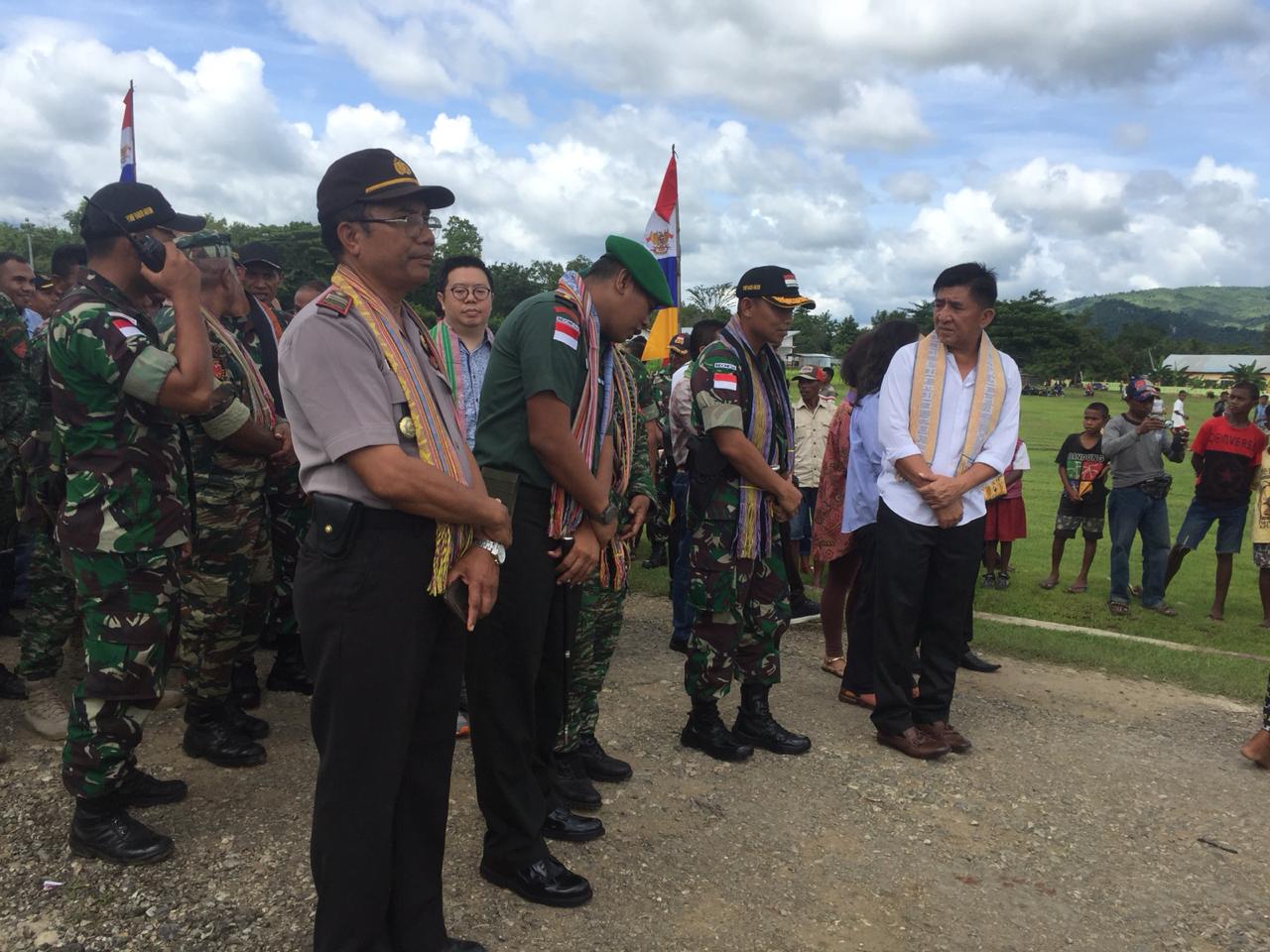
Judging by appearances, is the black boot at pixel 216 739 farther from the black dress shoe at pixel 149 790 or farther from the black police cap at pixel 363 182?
the black police cap at pixel 363 182

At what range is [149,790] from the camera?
132 inches

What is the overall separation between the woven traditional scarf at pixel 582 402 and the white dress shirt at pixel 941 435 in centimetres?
181

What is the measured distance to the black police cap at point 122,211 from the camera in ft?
9.95

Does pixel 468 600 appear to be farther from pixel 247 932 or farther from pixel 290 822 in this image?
pixel 290 822

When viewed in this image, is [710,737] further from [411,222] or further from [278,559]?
[411,222]

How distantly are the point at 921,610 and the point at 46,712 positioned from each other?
4.20 m

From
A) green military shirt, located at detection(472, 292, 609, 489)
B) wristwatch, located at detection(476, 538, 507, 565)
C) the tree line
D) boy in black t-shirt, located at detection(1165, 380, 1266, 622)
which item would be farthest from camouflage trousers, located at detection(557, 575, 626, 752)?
the tree line

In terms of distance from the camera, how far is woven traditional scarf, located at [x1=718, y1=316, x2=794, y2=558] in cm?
402

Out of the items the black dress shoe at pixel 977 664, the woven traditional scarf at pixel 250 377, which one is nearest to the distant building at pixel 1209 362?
the black dress shoe at pixel 977 664

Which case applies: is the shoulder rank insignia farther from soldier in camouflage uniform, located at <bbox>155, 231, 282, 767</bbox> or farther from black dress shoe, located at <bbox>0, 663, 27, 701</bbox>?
black dress shoe, located at <bbox>0, 663, 27, 701</bbox>

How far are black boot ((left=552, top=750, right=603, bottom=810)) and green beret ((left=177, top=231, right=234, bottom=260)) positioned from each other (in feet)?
8.84

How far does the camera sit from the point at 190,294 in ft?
9.97

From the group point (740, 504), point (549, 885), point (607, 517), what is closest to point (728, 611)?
point (740, 504)

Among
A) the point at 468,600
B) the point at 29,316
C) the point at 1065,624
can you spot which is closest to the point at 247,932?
the point at 468,600
